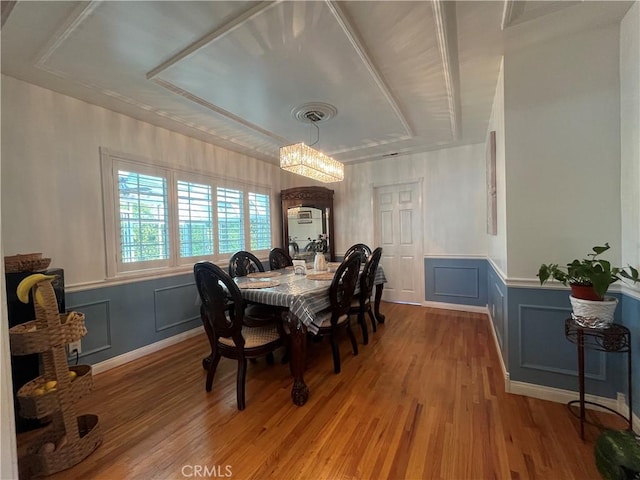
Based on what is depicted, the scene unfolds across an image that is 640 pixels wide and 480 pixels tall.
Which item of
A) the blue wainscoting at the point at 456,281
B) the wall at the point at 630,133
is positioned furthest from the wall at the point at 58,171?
the blue wainscoting at the point at 456,281

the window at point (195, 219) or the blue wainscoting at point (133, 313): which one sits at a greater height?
the window at point (195, 219)

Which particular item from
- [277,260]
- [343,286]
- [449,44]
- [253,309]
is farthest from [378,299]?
[449,44]

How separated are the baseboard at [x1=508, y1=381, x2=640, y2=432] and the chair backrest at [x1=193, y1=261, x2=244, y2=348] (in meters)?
2.08

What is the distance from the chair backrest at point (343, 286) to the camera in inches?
91.8

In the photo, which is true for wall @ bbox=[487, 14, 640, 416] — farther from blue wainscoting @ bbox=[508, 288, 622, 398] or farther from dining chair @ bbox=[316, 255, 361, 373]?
dining chair @ bbox=[316, 255, 361, 373]

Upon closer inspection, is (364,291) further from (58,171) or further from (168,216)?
(58,171)

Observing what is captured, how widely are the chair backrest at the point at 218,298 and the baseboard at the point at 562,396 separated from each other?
2076mm

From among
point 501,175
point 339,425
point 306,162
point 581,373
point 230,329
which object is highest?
point 306,162

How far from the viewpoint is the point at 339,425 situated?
1767 mm

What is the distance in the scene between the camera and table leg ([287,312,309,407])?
1996 mm

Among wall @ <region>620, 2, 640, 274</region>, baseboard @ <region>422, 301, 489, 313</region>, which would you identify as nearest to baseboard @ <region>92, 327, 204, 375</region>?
baseboard @ <region>422, 301, 489, 313</region>

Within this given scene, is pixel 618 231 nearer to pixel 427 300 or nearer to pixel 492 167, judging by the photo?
pixel 492 167

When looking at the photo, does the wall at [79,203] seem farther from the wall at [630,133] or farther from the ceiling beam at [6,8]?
the wall at [630,133]

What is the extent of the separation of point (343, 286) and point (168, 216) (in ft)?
7.26
